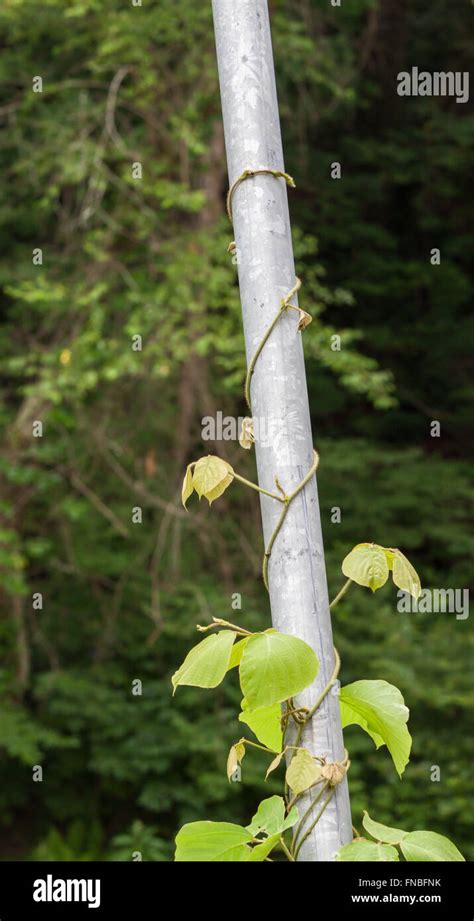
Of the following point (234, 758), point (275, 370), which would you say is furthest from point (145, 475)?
point (275, 370)

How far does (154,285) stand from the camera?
18.5 ft

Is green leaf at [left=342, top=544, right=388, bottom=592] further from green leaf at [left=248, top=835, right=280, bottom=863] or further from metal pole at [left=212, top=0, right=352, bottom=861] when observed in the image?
green leaf at [left=248, top=835, right=280, bottom=863]

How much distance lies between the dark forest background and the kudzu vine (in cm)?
406

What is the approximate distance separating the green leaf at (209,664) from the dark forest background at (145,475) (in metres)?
4.08

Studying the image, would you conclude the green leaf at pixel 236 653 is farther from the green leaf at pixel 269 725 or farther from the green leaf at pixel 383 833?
the green leaf at pixel 383 833

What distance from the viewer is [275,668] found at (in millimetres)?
912

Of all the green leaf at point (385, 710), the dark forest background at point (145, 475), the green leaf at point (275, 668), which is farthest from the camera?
the dark forest background at point (145, 475)

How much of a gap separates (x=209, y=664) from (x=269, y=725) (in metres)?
0.11

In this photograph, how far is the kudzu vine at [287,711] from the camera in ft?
3.01

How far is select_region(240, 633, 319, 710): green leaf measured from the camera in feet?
2.98

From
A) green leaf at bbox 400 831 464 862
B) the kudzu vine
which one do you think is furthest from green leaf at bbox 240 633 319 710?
green leaf at bbox 400 831 464 862

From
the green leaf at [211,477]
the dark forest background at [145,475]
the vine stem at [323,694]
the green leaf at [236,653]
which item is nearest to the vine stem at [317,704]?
the vine stem at [323,694]
